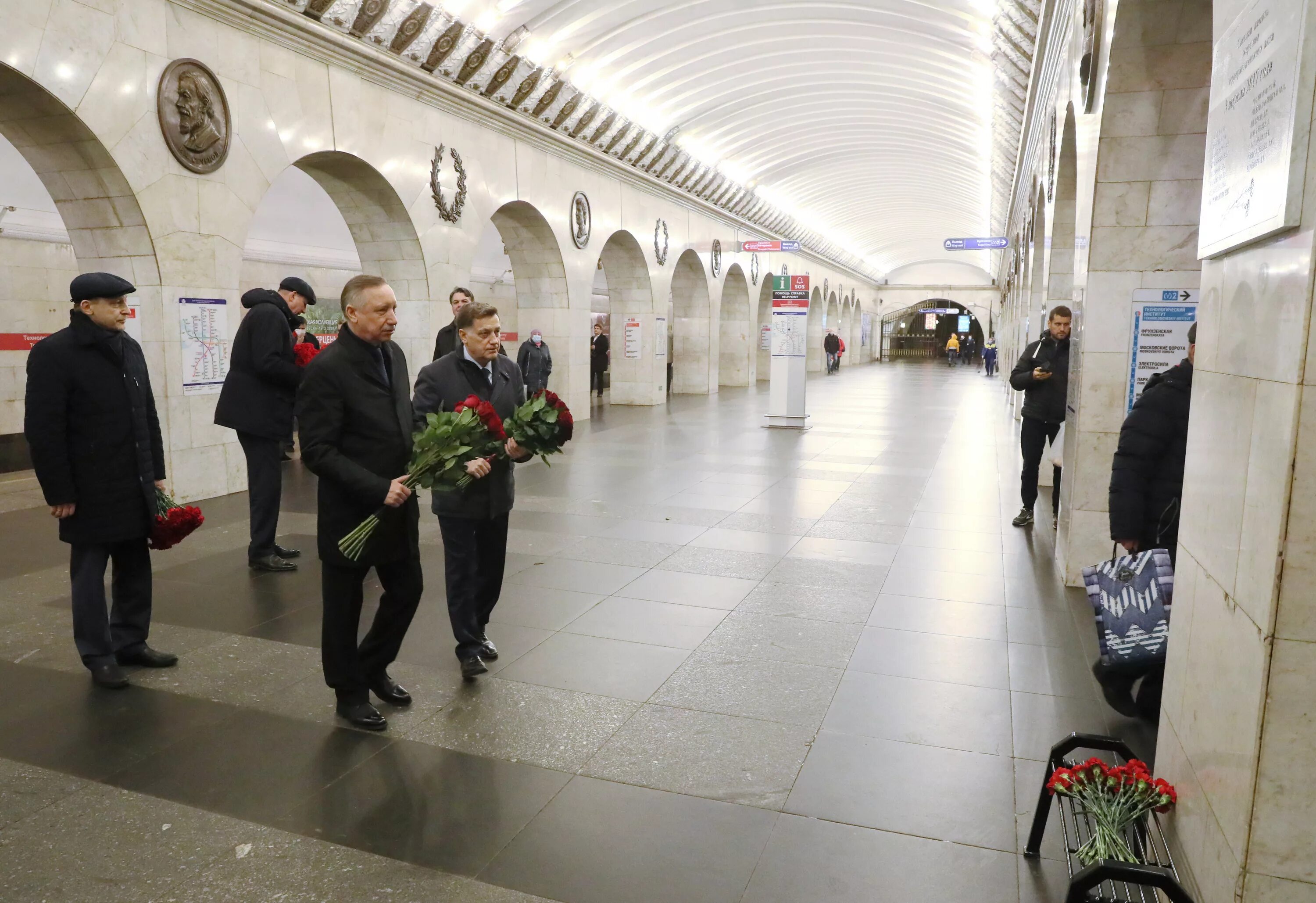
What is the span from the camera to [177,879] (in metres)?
2.51

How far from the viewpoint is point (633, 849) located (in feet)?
8.77

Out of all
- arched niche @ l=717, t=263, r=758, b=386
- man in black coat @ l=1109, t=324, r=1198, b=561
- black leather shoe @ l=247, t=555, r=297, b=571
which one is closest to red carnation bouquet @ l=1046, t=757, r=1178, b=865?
man in black coat @ l=1109, t=324, r=1198, b=561

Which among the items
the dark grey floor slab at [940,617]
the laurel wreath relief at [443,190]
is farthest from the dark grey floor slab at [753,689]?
the laurel wreath relief at [443,190]

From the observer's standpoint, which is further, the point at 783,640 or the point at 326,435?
the point at 783,640

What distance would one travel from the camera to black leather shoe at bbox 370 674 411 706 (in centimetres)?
366

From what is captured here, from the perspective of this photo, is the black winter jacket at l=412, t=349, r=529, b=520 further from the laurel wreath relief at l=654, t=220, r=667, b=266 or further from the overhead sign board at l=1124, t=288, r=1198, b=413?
the laurel wreath relief at l=654, t=220, r=667, b=266

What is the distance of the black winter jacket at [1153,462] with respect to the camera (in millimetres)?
3572

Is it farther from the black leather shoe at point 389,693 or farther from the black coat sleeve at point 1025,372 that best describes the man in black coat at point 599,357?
the black leather shoe at point 389,693

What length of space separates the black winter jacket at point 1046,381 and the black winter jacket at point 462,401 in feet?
14.5

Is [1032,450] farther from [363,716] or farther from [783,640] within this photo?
[363,716]

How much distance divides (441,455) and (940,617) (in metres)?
2.88

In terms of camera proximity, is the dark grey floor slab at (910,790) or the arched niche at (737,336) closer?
the dark grey floor slab at (910,790)

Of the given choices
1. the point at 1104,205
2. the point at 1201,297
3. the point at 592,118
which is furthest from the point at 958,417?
the point at 1201,297

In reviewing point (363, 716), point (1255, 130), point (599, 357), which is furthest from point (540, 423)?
point (599, 357)
